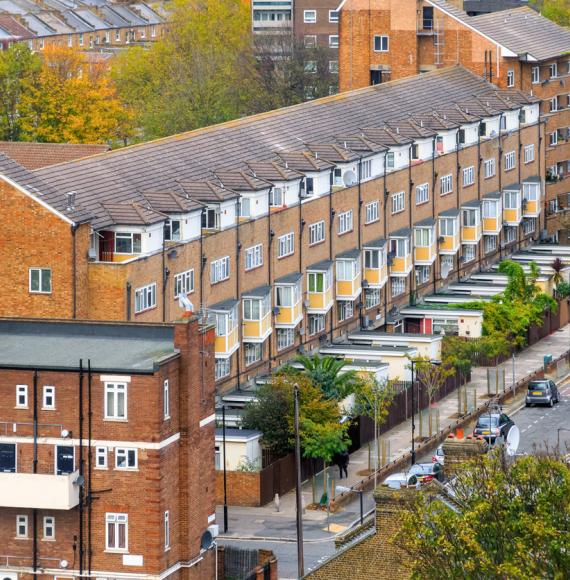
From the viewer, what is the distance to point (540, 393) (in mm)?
127438

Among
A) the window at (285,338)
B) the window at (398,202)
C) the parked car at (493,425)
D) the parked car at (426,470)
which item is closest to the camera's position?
the parked car at (426,470)

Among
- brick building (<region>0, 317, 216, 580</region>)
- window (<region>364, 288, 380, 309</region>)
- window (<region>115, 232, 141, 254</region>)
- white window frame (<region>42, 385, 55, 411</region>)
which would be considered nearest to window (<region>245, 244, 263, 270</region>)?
window (<region>115, 232, 141, 254</region>)

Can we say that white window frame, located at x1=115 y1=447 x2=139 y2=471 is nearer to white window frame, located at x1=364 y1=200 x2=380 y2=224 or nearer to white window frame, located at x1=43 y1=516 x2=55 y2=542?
white window frame, located at x1=43 y1=516 x2=55 y2=542

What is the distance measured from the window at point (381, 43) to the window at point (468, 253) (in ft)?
70.6

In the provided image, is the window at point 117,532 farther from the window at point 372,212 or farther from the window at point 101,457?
the window at point 372,212

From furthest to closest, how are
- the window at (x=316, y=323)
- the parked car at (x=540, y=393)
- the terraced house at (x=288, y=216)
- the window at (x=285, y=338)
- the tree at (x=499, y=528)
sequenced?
the window at (x=316, y=323), the window at (x=285, y=338), the parked car at (x=540, y=393), the terraced house at (x=288, y=216), the tree at (x=499, y=528)

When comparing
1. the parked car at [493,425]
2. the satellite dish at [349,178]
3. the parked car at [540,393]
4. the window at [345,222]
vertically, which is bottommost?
the parked car at [540,393]

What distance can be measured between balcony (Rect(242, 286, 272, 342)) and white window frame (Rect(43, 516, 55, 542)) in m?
36.8

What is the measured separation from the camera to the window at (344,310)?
13688cm

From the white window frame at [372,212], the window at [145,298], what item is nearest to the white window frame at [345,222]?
the white window frame at [372,212]

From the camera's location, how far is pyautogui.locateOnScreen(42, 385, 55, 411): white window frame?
8931 centimetres

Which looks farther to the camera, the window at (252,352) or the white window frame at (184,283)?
the window at (252,352)

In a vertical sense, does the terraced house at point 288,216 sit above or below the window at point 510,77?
below

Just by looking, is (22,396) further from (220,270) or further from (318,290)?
(318,290)
